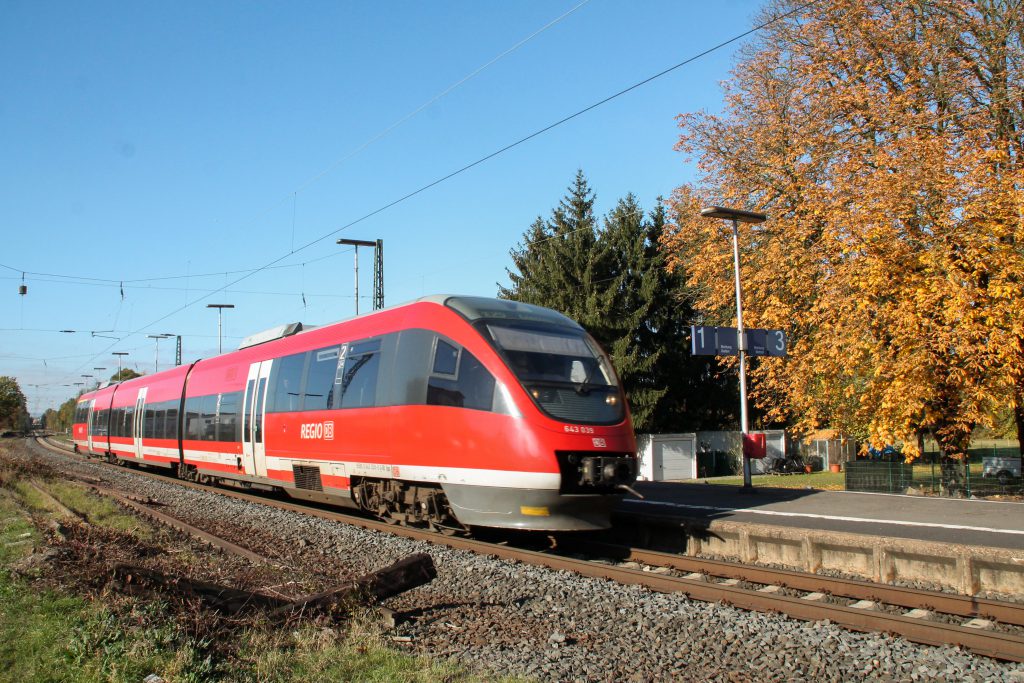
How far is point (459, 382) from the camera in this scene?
10602mm

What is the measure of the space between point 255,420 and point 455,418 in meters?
8.12

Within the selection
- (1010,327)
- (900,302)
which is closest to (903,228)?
(900,302)

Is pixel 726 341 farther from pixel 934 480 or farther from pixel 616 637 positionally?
pixel 616 637

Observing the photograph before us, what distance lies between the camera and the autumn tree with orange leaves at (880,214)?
16.5 meters

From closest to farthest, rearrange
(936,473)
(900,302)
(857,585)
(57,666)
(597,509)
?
1. (57,666)
2. (857,585)
3. (597,509)
4. (900,302)
5. (936,473)

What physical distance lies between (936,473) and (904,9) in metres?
12.1

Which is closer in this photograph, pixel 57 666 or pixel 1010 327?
pixel 57 666

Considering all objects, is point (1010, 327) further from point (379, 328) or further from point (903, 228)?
point (379, 328)

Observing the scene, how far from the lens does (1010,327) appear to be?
1579 cm

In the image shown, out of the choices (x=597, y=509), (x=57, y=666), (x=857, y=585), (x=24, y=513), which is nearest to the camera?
(x=57, y=666)

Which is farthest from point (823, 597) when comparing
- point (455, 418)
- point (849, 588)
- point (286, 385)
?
point (286, 385)

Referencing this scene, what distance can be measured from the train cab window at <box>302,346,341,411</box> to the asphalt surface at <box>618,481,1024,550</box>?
5.32 metres

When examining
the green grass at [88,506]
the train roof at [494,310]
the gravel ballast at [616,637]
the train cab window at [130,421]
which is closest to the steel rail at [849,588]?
the gravel ballast at [616,637]

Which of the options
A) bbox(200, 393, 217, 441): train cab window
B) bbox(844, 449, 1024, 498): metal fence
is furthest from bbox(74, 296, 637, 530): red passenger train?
bbox(844, 449, 1024, 498): metal fence
